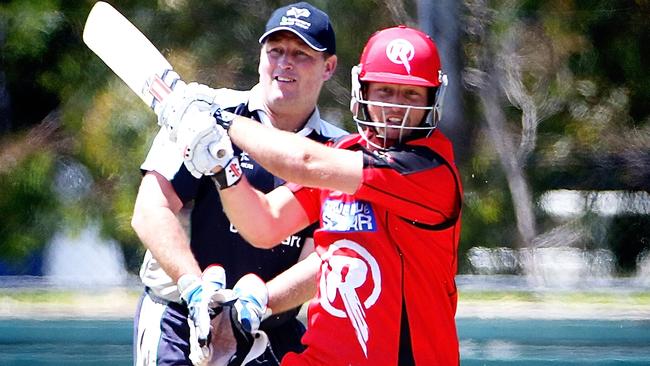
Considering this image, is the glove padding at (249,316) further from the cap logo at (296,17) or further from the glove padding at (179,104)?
the cap logo at (296,17)

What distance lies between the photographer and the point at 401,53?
2773 millimetres

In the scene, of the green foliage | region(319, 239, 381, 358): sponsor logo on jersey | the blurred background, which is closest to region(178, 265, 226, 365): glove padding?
region(319, 239, 381, 358): sponsor logo on jersey

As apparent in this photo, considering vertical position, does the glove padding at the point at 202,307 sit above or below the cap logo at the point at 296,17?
below

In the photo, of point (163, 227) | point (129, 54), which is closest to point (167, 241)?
point (163, 227)

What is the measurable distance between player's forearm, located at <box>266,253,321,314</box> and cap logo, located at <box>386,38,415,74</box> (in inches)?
25.0

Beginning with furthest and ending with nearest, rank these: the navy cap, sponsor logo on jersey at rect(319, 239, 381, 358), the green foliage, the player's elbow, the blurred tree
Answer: the green foliage → the blurred tree → the navy cap → the player's elbow → sponsor logo on jersey at rect(319, 239, 381, 358)

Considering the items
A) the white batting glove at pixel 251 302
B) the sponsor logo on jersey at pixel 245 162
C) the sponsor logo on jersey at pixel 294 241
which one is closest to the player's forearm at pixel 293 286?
the white batting glove at pixel 251 302

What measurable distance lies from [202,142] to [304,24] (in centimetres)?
81

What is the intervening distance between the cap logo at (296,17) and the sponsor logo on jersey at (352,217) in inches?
27.1

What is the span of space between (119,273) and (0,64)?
5.79 feet

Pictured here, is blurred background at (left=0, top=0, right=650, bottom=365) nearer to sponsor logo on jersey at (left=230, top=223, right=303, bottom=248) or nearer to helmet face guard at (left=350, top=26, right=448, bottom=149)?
sponsor logo on jersey at (left=230, top=223, right=303, bottom=248)

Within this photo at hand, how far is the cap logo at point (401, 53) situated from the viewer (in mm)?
2758

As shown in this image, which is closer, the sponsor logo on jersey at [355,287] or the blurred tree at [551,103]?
the sponsor logo on jersey at [355,287]

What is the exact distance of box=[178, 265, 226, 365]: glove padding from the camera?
288 centimetres
